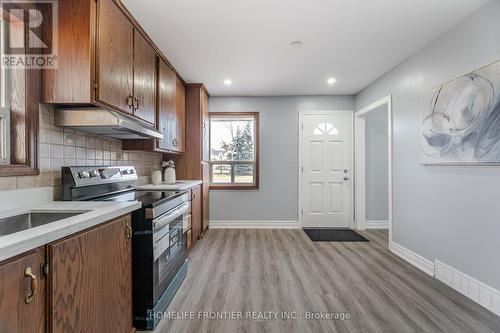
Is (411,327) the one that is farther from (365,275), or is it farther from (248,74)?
(248,74)

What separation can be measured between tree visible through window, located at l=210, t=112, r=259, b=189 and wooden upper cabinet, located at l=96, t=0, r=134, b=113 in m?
2.38

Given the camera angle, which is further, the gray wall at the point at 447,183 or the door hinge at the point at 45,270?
the gray wall at the point at 447,183

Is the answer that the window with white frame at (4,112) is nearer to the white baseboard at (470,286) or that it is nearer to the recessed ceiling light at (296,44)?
the recessed ceiling light at (296,44)

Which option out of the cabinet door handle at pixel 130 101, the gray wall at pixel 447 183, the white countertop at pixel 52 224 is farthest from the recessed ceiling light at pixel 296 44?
the white countertop at pixel 52 224

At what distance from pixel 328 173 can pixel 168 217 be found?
3182 mm

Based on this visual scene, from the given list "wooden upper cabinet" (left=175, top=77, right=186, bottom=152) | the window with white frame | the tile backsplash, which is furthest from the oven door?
"wooden upper cabinet" (left=175, top=77, right=186, bottom=152)

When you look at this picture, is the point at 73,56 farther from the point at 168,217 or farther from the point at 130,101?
the point at 168,217

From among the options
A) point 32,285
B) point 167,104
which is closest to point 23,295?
point 32,285

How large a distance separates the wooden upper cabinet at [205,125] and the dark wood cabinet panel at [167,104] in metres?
0.69

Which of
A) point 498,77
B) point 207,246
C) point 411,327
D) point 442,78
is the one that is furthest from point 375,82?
point 207,246

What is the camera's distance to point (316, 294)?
2.12 m

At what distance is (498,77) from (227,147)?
3.48 m

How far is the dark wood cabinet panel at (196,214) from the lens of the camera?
10.5 feet

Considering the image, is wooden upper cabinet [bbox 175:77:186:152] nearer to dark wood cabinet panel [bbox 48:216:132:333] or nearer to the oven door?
the oven door
